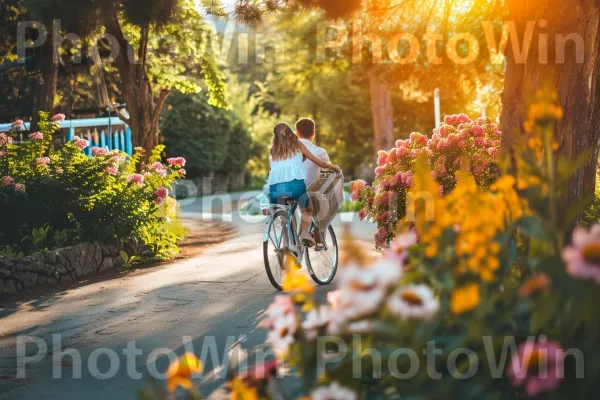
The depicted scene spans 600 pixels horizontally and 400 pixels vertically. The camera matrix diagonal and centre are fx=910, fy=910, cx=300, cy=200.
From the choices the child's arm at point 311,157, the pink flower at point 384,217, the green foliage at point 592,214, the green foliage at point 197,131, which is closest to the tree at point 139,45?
the pink flower at point 384,217

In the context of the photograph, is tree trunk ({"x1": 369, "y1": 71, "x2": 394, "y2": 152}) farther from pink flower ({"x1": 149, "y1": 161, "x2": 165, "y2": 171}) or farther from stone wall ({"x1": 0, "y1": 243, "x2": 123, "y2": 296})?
stone wall ({"x1": 0, "y1": 243, "x2": 123, "y2": 296})

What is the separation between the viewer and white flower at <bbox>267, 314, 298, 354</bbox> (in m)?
3.08

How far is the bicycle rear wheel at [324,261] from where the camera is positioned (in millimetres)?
10047

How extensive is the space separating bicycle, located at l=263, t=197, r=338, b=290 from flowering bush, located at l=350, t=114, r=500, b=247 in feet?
A: 5.43

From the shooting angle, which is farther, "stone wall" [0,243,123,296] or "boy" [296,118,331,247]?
"stone wall" [0,243,123,296]

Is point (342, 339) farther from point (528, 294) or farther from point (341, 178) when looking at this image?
point (341, 178)

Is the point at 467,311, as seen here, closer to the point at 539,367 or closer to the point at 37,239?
the point at 539,367

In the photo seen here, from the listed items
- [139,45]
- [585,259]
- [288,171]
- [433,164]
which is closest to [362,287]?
[585,259]

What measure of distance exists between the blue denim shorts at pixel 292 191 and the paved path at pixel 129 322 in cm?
101

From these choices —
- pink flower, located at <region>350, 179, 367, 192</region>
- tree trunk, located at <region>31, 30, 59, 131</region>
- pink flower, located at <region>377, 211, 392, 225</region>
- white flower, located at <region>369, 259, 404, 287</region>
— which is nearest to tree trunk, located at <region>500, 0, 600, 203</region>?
pink flower, located at <region>377, 211, 392, 225</region>

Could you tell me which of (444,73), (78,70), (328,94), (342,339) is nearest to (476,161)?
(342,339)

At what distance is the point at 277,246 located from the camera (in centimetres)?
948

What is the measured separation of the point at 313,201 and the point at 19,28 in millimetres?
13808

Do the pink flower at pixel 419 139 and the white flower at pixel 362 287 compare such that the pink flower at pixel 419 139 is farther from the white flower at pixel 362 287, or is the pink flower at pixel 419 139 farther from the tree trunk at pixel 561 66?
the white flower at pixel 362 287
